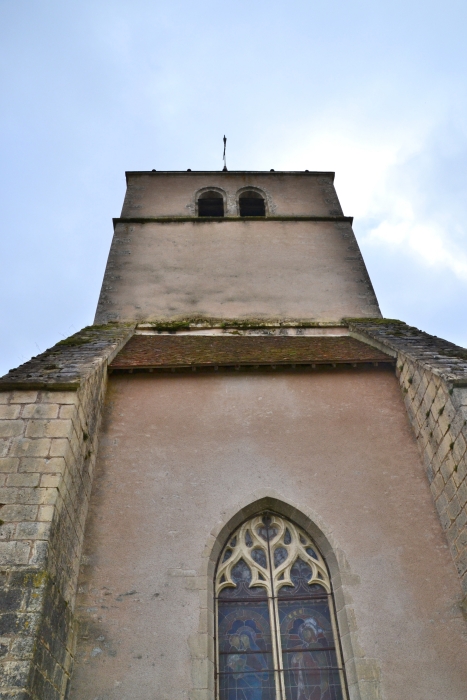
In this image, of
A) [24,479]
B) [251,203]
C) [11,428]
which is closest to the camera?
[24,479]

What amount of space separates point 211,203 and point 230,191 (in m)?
0.51

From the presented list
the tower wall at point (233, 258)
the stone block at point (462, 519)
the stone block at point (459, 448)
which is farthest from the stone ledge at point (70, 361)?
the stone block at point (462, 519)

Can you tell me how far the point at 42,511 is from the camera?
4254 mm

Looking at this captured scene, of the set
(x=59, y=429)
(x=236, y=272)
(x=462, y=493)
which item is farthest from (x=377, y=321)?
(x=59, y=429)

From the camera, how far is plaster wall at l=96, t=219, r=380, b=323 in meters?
9.24

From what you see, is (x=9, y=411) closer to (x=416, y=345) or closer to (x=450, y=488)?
(x=450, y=488)

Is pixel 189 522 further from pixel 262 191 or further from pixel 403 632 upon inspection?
pixel 262 191

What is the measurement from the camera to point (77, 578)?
15.8 ft

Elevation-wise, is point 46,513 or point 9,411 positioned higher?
point 9,411

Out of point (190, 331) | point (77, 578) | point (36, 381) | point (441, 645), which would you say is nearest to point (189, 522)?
point (77, 578)

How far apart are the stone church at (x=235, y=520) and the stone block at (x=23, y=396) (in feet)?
0.09

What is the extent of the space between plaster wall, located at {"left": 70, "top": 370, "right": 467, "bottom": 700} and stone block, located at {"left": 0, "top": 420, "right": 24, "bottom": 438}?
1137 mm

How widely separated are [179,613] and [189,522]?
0.83m

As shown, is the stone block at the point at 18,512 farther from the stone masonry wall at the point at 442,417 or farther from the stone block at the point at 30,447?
the stone masonry wall at the point at 442,417
